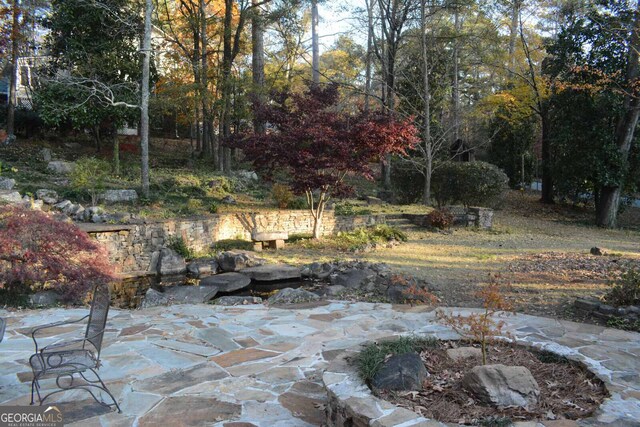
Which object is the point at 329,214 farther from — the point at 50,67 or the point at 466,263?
the point at 50,67

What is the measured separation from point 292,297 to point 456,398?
164 inches

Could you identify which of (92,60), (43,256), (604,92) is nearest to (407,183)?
(604,92)

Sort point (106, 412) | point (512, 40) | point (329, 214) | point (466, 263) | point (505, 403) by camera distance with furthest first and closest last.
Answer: point (512, 40) → point (329, 214) → point (466, 263) → point (106, 412) → point (505, 403)

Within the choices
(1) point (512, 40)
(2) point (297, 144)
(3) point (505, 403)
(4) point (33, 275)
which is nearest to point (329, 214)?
(2) point (297, 144)

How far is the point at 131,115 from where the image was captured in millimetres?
14008

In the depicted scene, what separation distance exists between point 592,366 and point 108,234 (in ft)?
28.4

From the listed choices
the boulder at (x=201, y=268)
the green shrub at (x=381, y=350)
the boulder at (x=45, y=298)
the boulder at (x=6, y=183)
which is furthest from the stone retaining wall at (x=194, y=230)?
the green shrub at (x=381, y=350)

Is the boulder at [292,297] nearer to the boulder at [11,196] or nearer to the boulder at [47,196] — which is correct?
the boulder at [11,196]

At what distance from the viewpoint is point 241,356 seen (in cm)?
426

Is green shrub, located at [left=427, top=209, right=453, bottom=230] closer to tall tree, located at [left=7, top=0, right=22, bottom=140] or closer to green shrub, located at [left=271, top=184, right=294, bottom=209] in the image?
green shrub, located at [left=271, top=184, right=294, bottom=209]

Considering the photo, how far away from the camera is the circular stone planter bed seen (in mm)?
2520

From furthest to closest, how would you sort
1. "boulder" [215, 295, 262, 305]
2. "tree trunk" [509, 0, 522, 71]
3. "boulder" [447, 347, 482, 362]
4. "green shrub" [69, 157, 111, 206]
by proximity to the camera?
"tree trunk" [509, 0, 522, 71] < "green shrub" [69, 157, 111, 206] < "boulder" [215, 295, 262, 305] < "boulder" [447, 347, 482, 362]

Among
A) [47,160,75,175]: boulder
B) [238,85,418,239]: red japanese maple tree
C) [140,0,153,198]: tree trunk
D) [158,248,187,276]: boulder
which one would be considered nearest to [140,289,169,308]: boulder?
[158,248,187,276]: boulder

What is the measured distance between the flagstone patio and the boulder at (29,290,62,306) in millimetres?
537
